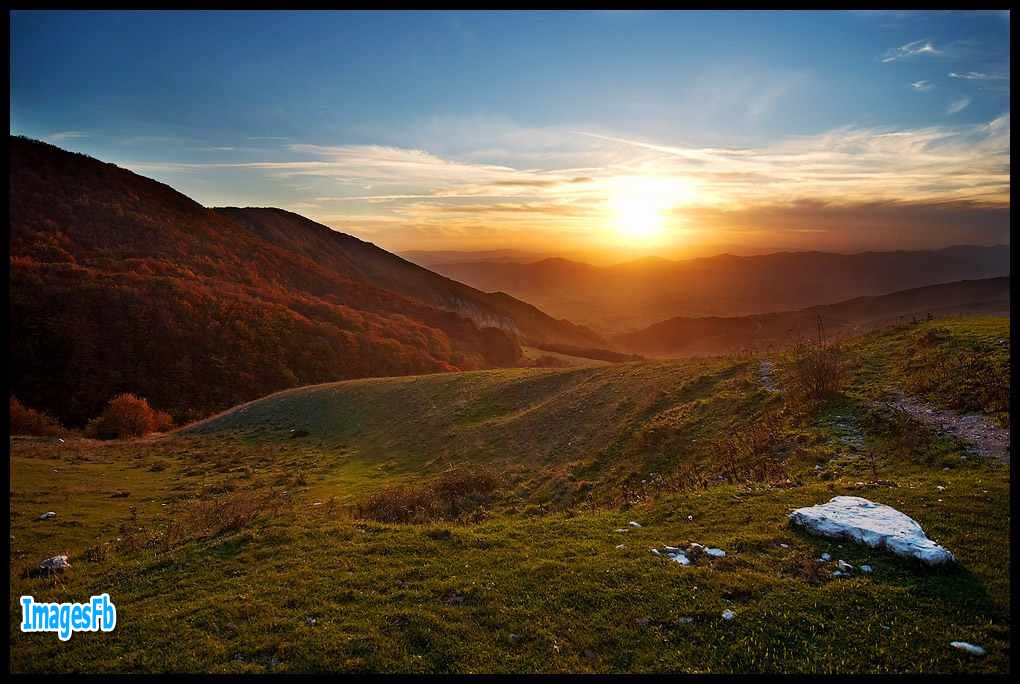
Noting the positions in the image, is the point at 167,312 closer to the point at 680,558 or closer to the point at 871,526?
the point at 680,558

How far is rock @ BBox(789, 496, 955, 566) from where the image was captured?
10945 mm

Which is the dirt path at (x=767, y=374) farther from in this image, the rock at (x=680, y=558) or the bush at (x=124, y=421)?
the bush at (x=124, y=421)

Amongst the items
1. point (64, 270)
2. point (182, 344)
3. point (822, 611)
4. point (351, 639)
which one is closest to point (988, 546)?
point (822, 611)

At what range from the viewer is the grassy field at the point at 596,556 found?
956 centimetres

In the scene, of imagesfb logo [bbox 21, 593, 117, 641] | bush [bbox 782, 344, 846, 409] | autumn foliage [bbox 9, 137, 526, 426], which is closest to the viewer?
imagesfb logo [bbox 21, 593, 117, 641]

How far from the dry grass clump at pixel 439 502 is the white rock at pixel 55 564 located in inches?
351

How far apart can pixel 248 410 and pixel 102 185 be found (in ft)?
404

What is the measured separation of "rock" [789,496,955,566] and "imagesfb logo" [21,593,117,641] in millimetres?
16493

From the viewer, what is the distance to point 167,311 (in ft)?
276

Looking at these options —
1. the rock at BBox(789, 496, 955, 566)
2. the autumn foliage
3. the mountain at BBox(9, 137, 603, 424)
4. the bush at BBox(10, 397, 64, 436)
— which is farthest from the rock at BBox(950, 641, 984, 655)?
the mountain at BBox(9, 137, 603, 424)

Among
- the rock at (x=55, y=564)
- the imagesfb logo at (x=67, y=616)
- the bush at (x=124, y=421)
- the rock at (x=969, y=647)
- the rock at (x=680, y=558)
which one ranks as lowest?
the bush at (x=124, y=421)

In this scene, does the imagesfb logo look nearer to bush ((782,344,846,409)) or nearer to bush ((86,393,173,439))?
bush ((782,344,846,409))

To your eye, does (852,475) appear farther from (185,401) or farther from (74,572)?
(185,401)

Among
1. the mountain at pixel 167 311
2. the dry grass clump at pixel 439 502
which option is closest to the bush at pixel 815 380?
the dry grass clump at pixel 439 502
